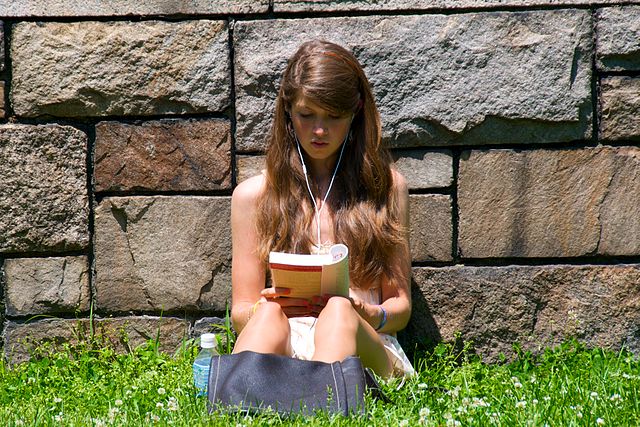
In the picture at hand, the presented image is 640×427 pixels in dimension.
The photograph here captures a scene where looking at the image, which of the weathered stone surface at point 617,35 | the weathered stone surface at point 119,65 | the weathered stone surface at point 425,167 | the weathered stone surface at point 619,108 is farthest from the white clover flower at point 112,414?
the weathered stone surface at point 617,35

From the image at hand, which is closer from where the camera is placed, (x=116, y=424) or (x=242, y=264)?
(x=116, y=424)

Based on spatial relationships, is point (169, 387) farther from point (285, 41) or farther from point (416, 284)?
point (285, 41)

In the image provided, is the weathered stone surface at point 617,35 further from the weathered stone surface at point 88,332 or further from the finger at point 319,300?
the weathered stone surface at point 88,332

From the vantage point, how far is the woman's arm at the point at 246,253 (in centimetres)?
318

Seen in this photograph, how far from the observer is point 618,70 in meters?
3.29

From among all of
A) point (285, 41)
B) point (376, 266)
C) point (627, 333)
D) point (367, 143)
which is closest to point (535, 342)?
point (627, 333)

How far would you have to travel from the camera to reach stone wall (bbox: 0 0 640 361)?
3.27 meters

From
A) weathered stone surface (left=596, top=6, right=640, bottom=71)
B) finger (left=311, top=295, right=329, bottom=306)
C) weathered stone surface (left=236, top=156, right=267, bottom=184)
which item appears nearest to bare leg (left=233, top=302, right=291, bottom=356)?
finger (left=311, top=295, right=329, bottom=306)

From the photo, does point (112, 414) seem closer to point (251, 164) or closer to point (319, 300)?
point (319, 300)

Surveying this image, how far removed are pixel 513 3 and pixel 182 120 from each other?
1.40 meters

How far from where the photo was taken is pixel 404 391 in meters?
2.82

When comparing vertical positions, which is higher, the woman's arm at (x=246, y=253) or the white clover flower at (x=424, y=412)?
the woman's arm at (x=246, y=253)

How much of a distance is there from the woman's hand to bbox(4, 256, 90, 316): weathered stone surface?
0.86 meters

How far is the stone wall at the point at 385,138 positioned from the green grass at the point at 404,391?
0.38 ft
